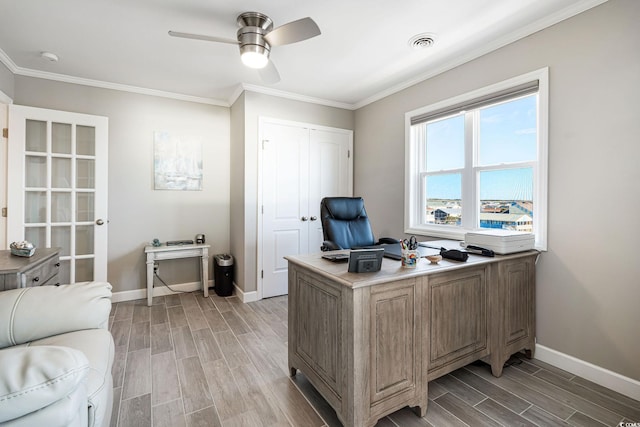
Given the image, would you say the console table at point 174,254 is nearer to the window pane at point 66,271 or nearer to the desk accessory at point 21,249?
the window pane at point 66,271

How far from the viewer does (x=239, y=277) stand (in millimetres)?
3672

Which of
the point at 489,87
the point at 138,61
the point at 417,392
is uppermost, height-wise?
the point at 138,61

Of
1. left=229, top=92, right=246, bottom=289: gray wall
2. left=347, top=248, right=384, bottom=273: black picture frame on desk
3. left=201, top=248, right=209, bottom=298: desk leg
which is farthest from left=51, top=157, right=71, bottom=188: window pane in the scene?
left=347, top=248, right=384, bottom=273: black picture frame on desk

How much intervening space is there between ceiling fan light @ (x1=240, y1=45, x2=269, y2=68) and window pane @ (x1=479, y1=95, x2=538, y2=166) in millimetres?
2001

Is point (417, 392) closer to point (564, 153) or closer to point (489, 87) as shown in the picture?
point (564, 153)

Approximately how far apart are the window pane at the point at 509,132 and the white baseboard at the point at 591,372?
1483 mm

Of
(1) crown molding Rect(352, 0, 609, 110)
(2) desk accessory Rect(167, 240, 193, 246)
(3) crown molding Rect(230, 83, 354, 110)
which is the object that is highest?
(3) crown molding Rect(230, 83, 354, 110)

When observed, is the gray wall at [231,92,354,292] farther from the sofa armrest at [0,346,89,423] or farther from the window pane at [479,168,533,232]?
the sofa armrest at [0,346,89,423]

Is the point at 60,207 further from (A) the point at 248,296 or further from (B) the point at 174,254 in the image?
(A) the point at 248,296

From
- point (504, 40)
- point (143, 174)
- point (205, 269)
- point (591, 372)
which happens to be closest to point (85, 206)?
point (143, 174)

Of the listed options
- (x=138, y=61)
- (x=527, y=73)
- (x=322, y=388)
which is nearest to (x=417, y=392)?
(x=322, y=388)

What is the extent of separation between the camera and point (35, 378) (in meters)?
0.76

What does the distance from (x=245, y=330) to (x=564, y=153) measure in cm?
296

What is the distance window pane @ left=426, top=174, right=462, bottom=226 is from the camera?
2.98 meters
